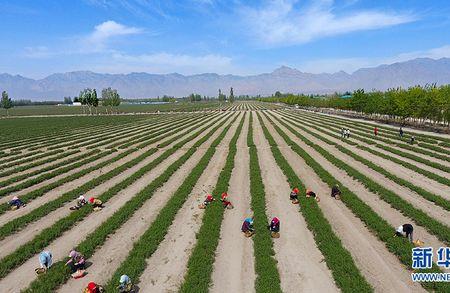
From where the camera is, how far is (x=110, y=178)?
102ft

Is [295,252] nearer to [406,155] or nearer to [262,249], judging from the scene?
[262,249]

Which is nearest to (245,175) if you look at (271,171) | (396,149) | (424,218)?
(271,171)

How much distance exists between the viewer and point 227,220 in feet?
67.1

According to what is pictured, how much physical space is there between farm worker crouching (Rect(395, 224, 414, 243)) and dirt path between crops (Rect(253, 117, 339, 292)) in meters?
4.31

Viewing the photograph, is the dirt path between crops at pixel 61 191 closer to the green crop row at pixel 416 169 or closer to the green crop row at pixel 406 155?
the green crop row at pixel 416 169

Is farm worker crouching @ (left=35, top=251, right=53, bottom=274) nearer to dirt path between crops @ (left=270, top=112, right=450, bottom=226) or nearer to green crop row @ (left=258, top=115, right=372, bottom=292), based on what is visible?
green crop row @ (left=258, top=115, right=372, bottom=292)

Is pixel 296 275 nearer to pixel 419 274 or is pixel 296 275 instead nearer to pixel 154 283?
pixel 419 274

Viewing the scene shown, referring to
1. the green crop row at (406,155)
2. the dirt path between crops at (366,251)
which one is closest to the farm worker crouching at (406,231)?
the dirt path between crops at (366,251)

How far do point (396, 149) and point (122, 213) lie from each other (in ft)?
113

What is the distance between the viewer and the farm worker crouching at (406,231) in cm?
1678

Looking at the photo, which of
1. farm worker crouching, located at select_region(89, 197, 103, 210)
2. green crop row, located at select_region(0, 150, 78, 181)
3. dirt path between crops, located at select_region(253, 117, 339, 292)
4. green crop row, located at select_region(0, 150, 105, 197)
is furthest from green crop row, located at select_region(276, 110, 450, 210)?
green crop row, located at select_region(0, 150, 78, 181)

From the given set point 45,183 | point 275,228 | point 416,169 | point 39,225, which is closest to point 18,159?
point 45,183

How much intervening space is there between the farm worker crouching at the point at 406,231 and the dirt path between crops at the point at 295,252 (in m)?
4.31

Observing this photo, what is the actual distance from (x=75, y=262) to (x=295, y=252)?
10.0 meters
